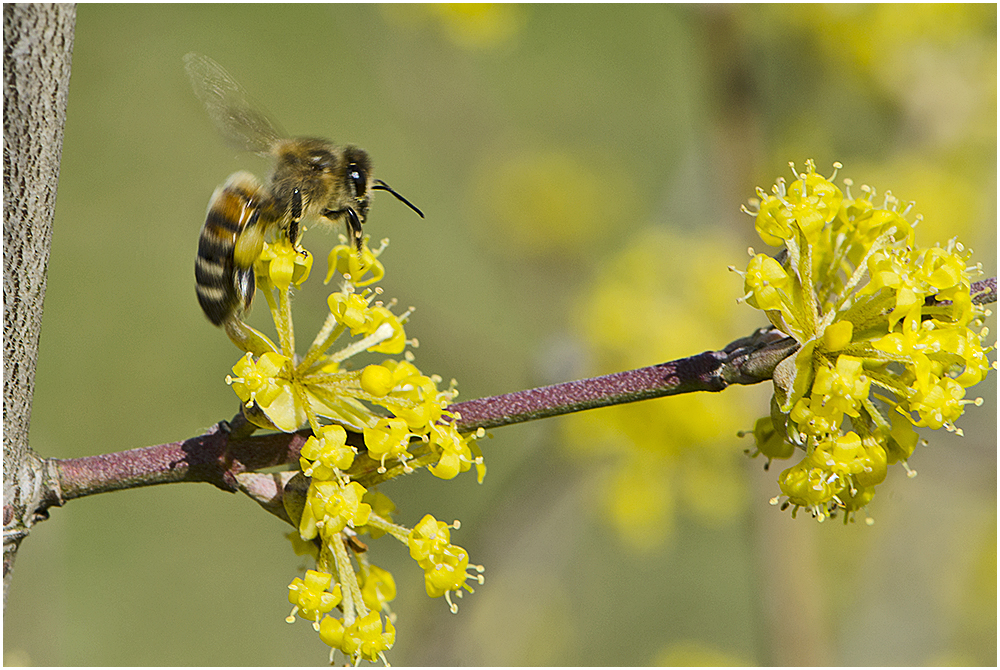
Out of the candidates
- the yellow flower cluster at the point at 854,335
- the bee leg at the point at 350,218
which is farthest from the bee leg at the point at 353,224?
the yellow flower cluster at the point at 854,335

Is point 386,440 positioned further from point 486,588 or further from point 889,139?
→ point 889,139

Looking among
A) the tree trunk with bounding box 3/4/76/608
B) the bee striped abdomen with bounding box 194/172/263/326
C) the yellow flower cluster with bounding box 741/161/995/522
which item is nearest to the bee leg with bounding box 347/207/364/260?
the bee striped abdomen with bounding box 194/172/263/326

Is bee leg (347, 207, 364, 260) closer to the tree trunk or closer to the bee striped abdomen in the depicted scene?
the bee striped abdomen

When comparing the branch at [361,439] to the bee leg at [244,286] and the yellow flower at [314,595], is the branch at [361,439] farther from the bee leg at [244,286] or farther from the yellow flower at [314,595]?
the bee leg at [244,286]

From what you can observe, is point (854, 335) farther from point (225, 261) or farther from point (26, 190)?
point (26, 190)

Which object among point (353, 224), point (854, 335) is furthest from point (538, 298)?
point (854, 335)

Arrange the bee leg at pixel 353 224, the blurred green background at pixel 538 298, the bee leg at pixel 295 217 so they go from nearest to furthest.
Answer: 1. the bee leg at pixel 295 217
2. the bee leg at pixel 353 224
3. the blurred green background at pixel 538 298

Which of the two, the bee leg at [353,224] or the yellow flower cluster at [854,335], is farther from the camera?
the bee leg at [353,224]
